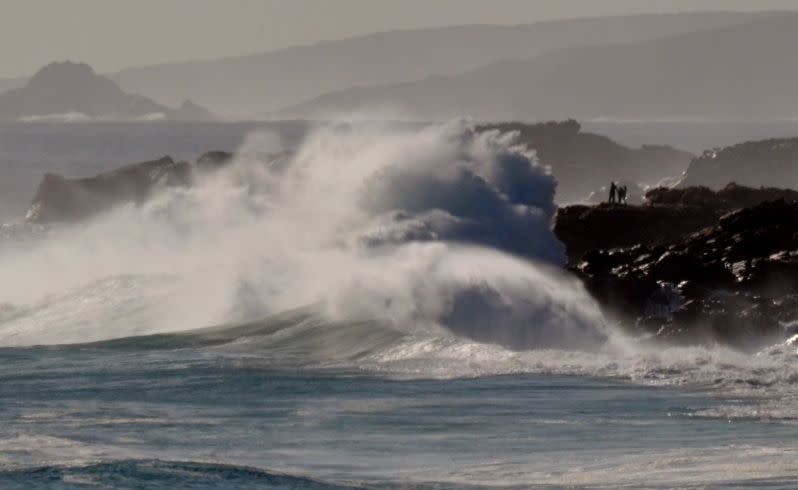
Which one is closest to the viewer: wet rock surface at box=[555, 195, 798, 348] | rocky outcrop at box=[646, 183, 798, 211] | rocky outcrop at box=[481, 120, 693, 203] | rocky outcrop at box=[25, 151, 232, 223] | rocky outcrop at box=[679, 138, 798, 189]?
wet rock surface at box=[555, 195, 798, 348]

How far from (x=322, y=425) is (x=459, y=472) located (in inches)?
144

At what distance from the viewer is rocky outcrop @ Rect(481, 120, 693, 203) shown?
99.1m

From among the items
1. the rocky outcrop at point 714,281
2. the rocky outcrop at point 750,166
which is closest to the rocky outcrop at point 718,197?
the rocky outcrop at point 714,281

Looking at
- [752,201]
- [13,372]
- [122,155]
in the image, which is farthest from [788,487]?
[122,155]

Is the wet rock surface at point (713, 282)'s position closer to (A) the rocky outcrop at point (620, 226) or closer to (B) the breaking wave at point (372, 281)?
(B) the breaking wave at point (372, 281)

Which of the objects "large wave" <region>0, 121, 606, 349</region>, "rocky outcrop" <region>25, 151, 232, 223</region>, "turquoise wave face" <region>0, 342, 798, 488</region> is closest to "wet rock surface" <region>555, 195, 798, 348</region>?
"large wave" <region>0, 121, 606, 349</region>

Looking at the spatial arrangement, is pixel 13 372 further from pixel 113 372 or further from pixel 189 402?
pixel 189 402

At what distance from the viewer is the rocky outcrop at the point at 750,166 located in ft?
277

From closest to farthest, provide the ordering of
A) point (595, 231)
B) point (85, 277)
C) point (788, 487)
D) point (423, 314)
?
1. point (788, 487)
2. point (423, 314)
3. point (595, 231)
4. point (85, 277)

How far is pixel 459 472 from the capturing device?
838 inches

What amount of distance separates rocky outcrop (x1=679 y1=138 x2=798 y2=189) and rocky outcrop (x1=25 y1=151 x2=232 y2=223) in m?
20.7

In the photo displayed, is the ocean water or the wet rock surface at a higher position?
the wet rock surface

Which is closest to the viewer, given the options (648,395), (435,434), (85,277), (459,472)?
(459,472)

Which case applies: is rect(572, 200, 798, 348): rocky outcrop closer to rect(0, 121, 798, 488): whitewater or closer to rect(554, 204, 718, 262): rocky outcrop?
rect(0, 121, 798, 488): whitewater
